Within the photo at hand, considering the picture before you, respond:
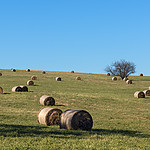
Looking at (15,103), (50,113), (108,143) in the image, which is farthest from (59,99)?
(108,143)

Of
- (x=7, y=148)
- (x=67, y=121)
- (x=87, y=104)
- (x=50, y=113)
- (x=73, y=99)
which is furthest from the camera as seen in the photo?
(x=73, y=99)

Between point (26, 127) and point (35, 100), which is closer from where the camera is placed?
point (26, 127)

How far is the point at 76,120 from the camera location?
47.2ft

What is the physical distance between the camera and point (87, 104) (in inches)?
1184

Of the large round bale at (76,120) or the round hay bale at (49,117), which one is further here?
the round hay bale at (49,117)

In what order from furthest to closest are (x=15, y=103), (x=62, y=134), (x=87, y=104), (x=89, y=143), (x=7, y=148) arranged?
(x=87, y=104), (x=15, y=103), (x=62, y=134), (x=89, y=143), (x=7, y=148)

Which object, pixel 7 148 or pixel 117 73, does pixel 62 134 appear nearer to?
pixel 7 148

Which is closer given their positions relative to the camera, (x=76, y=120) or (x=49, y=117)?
(x=76, y=120)

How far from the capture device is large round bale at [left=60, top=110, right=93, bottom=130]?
1432 centimetres

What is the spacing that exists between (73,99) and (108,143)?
20663 mm

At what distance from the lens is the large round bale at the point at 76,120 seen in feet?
47.0

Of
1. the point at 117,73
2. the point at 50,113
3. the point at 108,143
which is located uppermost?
the point at 117,73

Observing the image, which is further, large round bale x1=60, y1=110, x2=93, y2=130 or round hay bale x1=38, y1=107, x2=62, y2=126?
round hay bale x1=38, y1=107, x2=62, y2=126

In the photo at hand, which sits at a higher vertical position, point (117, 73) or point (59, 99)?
point (117, 73)
